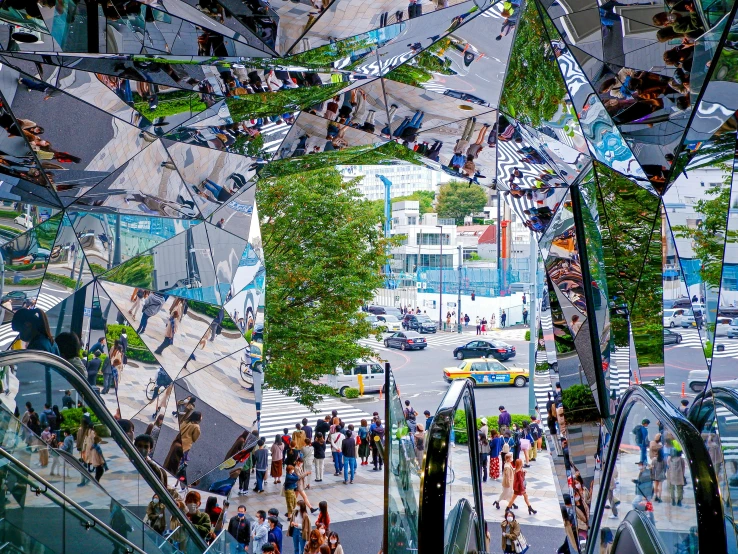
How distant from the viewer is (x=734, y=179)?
5027 millimetres

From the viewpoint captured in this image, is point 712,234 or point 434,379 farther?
point 434,379

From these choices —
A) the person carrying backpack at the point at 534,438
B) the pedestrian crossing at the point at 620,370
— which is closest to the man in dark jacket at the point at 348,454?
the person carrying backpack at the point at 534,438

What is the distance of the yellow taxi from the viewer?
25.4 metres

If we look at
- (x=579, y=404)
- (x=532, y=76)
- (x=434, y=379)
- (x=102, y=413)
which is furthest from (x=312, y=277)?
(x=434, y=379)

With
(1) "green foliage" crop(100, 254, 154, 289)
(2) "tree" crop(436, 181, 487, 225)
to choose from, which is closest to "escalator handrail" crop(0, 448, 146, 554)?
(1) "green foliage" crop(100, 254, 154, 289)

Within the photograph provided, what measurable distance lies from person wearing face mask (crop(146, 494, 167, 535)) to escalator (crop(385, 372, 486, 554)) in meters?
3.45

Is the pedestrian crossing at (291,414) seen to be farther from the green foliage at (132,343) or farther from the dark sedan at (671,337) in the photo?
the dark sedan at (671,337)

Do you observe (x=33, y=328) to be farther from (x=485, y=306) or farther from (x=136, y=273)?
(x=485, y=306)

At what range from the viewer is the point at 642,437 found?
14.6ft

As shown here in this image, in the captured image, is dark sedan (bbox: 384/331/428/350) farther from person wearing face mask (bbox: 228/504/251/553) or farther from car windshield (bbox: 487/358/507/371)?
person wearing face mask (bbox: 228/504/251/553)

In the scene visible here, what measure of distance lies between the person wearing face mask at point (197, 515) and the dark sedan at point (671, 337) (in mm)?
6190

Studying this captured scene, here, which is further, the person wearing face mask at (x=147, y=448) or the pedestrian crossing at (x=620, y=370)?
the person wearing face mask at (x=147, y=448)

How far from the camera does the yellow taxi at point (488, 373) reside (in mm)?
25391

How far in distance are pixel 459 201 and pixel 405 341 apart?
27903 millimetres
